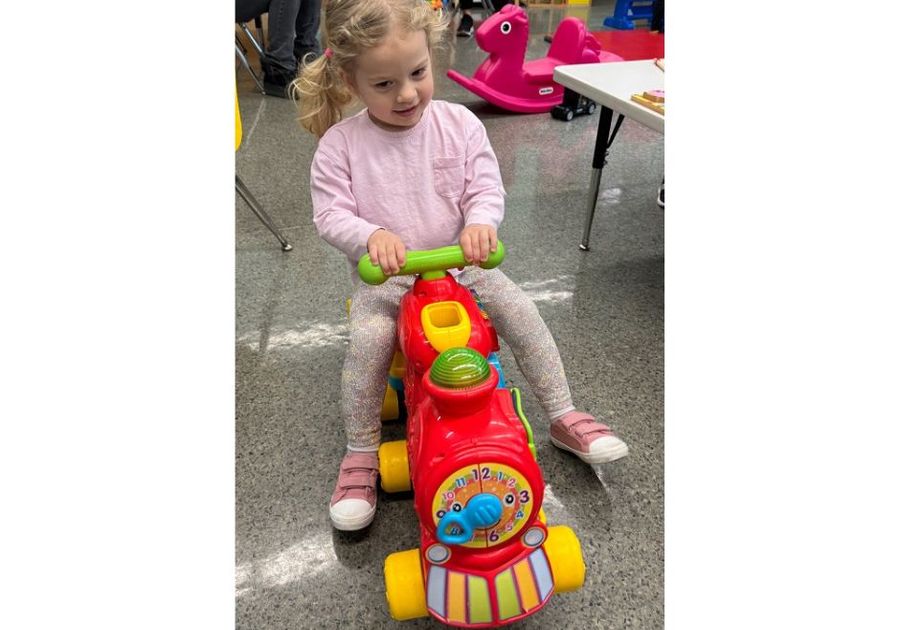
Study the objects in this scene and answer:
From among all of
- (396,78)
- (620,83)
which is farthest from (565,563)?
(620,83)

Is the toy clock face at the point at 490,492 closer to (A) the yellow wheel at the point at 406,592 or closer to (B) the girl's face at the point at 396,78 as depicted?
(A) the yellow wheel at the point at 406,592

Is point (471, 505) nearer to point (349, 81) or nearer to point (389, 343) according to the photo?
point (389, 343)

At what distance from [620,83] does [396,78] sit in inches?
27.7

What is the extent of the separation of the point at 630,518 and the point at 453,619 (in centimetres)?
36

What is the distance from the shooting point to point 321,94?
3.31ft

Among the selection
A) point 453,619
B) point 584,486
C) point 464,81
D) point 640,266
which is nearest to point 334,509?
point 453,619

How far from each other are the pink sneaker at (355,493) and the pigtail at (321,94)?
56cm

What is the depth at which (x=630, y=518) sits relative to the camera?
0.95 m

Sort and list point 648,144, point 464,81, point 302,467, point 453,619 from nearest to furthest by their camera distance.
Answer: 1. point 453,619
2. point 302,467
3. point 648,144
4. point 464,81

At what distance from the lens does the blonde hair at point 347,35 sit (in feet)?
2.76

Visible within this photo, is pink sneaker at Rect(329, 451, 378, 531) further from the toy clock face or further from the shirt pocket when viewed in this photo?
the shirt pocket

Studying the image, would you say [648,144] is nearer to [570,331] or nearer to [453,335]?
[570,331]

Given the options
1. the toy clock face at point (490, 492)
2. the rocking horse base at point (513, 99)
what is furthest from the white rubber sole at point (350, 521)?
the rocking horse base at point (513, 99)

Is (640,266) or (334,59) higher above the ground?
(334,59)
